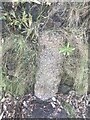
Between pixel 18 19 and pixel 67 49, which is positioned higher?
pixel 18 19

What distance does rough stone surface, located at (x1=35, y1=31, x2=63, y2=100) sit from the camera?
4.55ft

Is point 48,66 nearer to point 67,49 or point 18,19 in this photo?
point 67,49

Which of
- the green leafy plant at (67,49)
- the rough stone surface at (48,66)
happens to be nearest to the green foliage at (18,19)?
the rough stone surface at (48,66)

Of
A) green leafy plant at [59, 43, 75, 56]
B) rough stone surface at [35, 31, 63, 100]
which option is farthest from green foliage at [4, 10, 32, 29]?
green leafy plant at [59, 43, 75, 56]

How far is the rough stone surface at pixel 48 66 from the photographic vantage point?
1387 millimetres

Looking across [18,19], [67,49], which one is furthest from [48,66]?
[18,19]

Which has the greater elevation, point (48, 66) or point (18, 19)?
point (18, 19)

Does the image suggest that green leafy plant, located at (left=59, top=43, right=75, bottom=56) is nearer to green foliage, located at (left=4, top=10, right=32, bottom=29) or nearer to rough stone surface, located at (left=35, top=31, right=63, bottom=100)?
rough stone surface, located at (left=35, top=31, right=63, bottom=100)

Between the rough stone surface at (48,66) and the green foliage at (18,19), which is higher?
the green foliage at (18,19)

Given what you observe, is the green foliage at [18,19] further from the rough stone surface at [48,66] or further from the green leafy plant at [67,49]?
the green leafy plant at [67,49]

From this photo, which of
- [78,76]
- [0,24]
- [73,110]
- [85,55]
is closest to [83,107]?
[73,110]

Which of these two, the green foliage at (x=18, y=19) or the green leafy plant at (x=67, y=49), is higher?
the green foliage at (x=18, y=19)

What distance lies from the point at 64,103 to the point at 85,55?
11.5 inches

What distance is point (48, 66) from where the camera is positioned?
1438 millimetres
